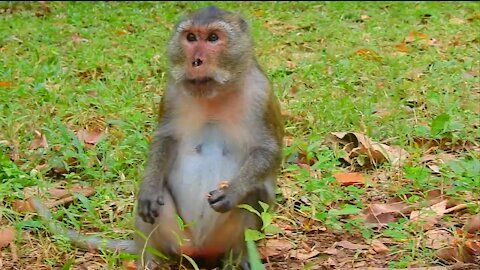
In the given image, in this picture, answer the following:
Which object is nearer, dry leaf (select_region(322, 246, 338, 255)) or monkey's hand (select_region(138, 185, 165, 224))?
monkey's hand (select_region(138, 185, 165, 224))

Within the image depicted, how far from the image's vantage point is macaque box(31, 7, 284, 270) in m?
3.27

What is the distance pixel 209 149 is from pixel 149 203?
339 millimetres

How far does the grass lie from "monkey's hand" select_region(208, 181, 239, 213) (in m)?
0.40

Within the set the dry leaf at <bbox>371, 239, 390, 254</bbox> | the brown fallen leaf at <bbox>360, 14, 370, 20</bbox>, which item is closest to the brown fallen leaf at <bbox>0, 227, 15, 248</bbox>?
the dry leaf at <bbox>371, 239, 390, 254</bbox>

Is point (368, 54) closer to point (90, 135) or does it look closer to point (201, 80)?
point (90, 135)

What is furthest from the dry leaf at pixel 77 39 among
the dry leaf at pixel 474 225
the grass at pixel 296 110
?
the dry leaf at pixel 474 225

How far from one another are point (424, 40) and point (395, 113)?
241cm

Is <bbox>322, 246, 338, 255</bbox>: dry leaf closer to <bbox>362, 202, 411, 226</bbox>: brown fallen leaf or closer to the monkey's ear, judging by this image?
<bbox>362, 202, 411, 226</bbox>: brown fallen leaf

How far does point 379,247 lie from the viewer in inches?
138

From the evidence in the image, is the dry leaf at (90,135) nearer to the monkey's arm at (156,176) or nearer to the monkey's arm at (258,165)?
the monkey's arm at (156,176)

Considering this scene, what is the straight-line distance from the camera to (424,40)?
741 centimetres

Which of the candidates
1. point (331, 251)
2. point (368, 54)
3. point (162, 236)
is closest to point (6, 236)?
point (162, 236)

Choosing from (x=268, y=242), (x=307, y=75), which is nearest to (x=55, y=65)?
(x=307, y=75)

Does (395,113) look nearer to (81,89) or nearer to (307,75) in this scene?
(307,75)
